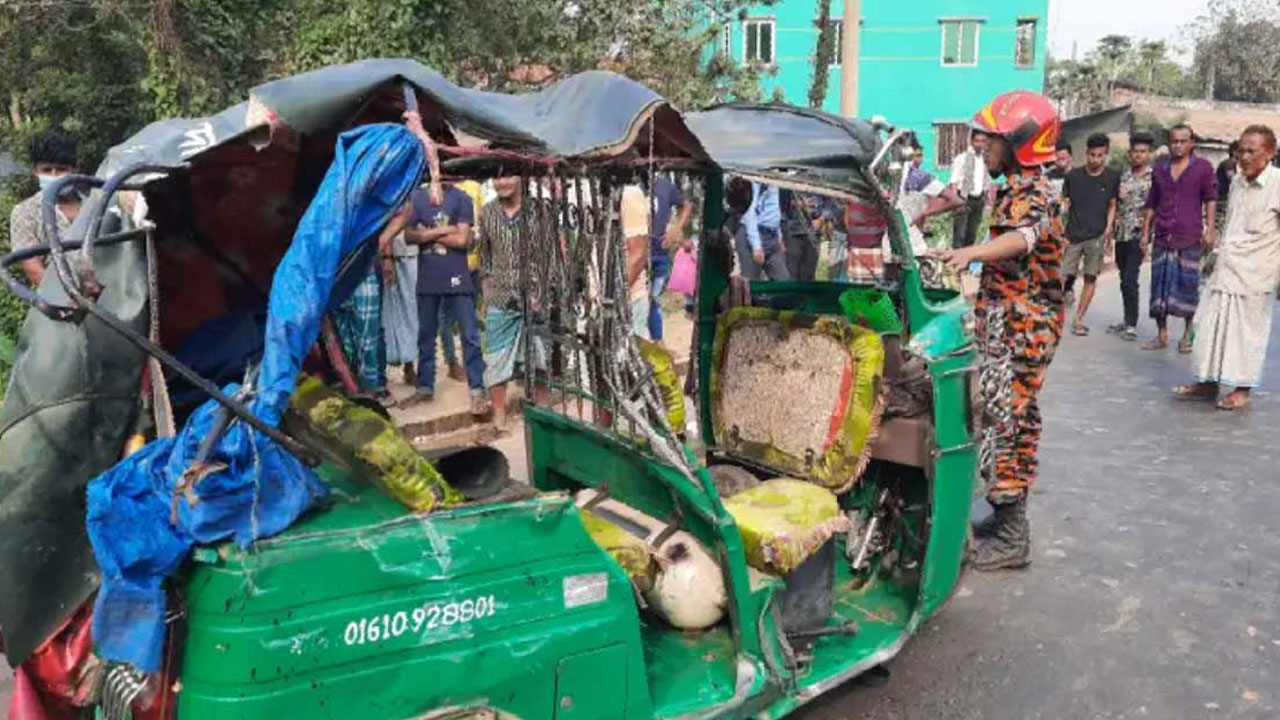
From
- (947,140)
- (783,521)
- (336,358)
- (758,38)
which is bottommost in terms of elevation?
(783,521)

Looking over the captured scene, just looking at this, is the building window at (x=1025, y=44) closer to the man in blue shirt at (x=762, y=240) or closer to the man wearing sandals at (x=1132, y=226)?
Answer: the man wearing sandals at (x=1132, y=226)

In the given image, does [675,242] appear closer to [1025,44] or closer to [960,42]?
[960,42]

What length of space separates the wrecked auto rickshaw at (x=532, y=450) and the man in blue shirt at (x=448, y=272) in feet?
9.08

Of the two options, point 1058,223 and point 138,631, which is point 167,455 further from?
point 1058,223

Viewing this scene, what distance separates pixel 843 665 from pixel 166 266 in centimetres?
252

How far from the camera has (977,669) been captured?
4.00 meters

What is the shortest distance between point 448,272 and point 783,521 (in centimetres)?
409

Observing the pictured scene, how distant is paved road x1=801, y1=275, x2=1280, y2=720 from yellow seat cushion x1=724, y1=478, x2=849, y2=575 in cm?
72

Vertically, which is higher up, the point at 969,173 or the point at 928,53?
the point at 928,53

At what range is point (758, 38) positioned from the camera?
28.3 m

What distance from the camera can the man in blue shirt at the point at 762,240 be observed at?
9.00m

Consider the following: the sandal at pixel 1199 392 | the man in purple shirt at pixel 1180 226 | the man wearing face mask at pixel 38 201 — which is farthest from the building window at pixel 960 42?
the man wearing face mask at pixel 38 201

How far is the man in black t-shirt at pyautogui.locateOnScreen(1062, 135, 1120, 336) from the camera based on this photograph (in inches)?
391

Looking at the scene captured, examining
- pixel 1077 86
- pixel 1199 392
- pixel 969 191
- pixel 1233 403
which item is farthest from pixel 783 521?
pixel 1077 86
